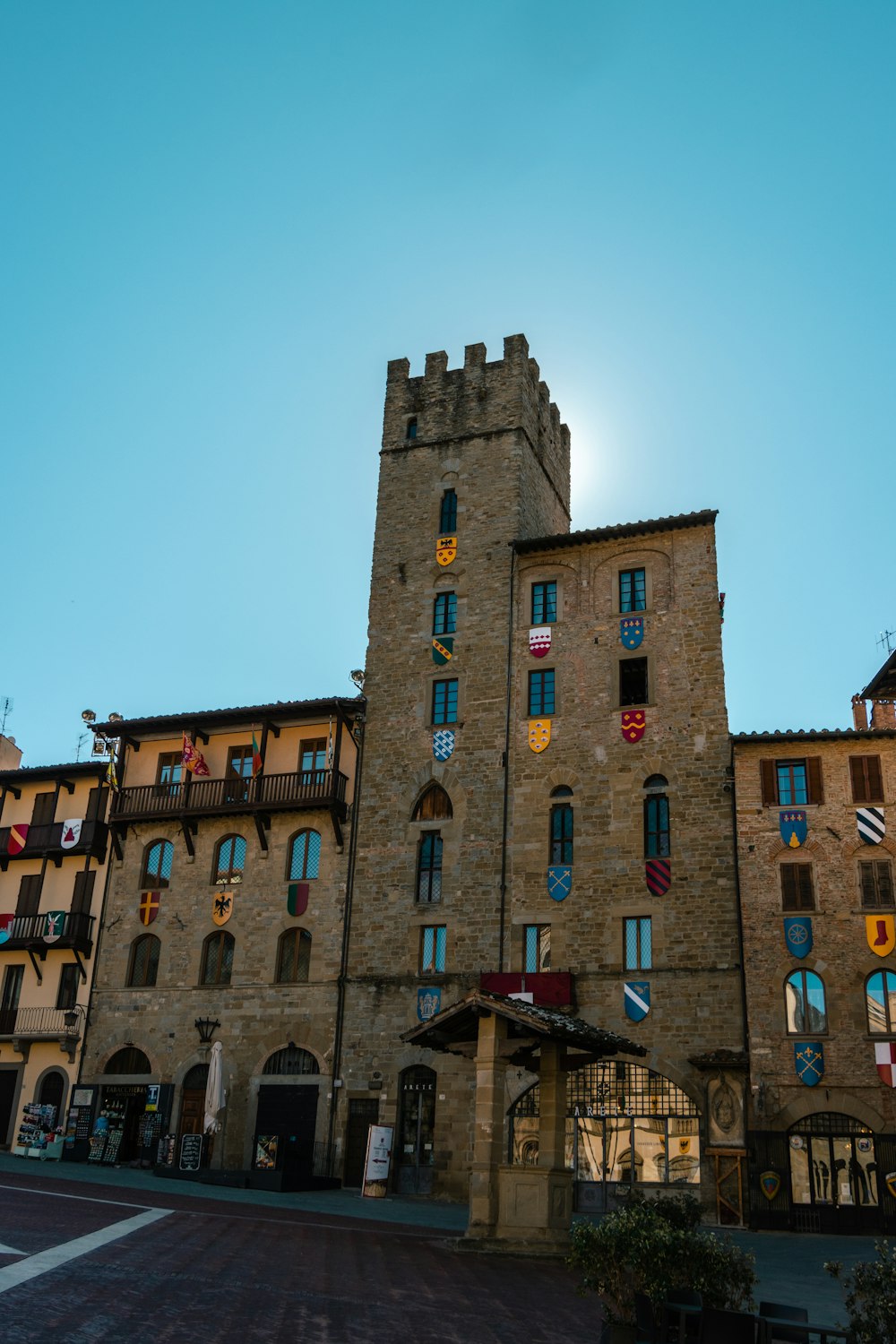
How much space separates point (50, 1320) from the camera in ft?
32.6

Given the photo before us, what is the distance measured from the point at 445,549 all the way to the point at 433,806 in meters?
8.38

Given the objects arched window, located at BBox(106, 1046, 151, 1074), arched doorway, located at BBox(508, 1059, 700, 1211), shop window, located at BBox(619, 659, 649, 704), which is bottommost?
arched doorway, located at BBox(508, 1059, 700, 1211)

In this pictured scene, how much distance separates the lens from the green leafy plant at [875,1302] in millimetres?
8164

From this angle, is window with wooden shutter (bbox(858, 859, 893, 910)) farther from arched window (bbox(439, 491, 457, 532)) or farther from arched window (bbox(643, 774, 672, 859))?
arched window (bbox(439, 491, 457, 532))

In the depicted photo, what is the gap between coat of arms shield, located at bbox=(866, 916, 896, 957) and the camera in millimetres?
28278

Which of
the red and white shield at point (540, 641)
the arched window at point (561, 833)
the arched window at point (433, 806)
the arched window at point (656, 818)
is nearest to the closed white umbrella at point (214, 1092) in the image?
the arched window at point (433, 806)

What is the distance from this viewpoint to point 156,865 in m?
37.8

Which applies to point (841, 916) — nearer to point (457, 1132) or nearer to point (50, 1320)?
point (457, 1132)

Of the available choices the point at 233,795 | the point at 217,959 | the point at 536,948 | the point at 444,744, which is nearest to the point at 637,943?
the point at 536,948

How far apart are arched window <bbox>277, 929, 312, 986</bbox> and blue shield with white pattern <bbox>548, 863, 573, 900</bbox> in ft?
24.9

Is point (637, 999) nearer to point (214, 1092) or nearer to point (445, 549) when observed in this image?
point (214, 1092)

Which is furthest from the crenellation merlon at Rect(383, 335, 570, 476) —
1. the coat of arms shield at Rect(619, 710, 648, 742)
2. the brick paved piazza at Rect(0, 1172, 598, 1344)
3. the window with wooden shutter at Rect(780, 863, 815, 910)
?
A: the brick paved piazza at Rect(0, 1172, 598, 1344)

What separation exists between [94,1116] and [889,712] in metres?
26.0

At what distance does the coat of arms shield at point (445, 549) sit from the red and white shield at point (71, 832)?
575 inches
